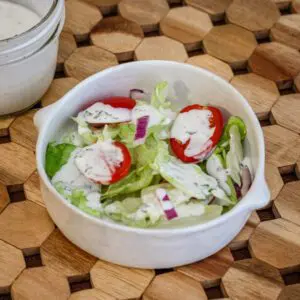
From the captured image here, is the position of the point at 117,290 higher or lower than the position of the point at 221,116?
lower

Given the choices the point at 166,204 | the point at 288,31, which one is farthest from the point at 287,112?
the point at 166,204

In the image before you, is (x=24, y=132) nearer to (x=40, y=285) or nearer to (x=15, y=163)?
(x=15, y=163)

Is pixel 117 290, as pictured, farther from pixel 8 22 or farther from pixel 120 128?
pixel 8 22

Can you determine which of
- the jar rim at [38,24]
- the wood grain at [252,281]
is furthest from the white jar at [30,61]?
the wood grain at [252,281]

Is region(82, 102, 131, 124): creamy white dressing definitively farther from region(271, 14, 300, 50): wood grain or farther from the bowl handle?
region(271, 14, 300, 50): wood grain

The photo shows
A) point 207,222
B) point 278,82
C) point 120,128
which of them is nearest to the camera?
point 207,222

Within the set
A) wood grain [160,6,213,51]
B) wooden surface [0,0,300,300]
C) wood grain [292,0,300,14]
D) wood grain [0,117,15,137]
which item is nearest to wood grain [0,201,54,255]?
wooden surface [0,0,300,300]

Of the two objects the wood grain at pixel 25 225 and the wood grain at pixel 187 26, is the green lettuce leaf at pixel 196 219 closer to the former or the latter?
the wood grain at pixel 25 225

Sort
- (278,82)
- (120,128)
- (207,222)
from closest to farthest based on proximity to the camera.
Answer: (207,222)
(120,128)
(278,82)

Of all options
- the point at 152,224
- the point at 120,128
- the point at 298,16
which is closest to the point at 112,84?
the point at 120,128
